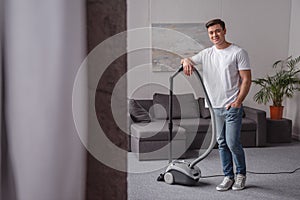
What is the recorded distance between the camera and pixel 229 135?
11.2 ft

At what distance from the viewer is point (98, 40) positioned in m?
0.88

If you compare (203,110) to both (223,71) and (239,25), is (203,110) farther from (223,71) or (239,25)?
(223,71)

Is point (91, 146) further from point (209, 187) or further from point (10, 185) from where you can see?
point (209, 187)

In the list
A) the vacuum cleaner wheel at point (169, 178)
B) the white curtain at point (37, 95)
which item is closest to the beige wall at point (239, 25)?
the vacuum cleaner wheel at point (169, 178)

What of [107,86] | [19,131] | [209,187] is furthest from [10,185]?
[209,187]

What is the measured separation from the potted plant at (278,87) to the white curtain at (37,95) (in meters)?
5.62

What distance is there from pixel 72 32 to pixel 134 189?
2962mm

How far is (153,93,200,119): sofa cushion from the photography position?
5730 mm

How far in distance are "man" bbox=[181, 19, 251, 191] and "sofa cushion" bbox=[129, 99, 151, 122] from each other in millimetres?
1993

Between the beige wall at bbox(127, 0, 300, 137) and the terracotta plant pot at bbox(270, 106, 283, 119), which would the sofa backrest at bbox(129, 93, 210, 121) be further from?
the terracotta plant pot at bbox(270, 106, 283, 119)

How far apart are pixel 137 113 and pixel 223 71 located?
7.64 ft

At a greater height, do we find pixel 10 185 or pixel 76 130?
pixel 76 130

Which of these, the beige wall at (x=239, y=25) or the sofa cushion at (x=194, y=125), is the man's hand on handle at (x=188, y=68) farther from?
the beige wall at (x=239, y=25)

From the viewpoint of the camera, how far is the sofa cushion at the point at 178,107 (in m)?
5.73
